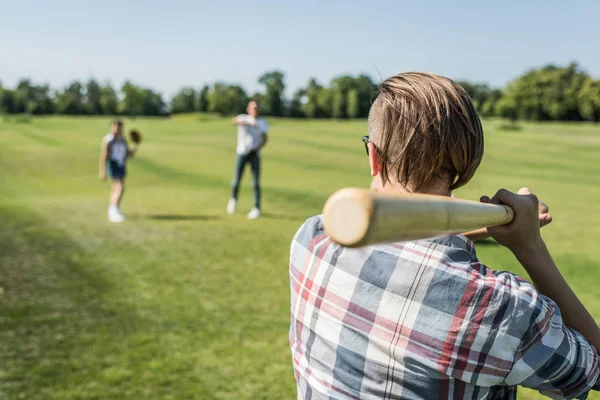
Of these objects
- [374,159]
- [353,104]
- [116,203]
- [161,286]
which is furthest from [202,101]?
[374,159]

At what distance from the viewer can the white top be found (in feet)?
34.4

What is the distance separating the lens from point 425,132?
1.26 metres

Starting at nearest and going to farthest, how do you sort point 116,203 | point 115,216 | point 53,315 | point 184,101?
point 53,315 < point 115,216 < point 116,203 < point 184,101

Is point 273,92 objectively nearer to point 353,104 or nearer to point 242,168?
point 353,104

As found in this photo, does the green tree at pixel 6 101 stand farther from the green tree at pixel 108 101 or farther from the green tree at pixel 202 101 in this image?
the green tree at pixel 202 101

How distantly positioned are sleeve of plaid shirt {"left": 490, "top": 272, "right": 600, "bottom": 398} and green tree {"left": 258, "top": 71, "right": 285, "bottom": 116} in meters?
81.0

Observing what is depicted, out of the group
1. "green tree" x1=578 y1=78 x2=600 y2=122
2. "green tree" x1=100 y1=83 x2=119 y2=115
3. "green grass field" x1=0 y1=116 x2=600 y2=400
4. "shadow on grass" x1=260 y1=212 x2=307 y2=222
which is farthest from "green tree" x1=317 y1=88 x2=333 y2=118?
"shadow on grass" x1=260 y1=212 x2=307 y2=222

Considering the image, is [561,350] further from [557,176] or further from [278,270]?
[557,176]

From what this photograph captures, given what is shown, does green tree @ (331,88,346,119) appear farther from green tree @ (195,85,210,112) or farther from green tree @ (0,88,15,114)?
green tree @ (0,88,15,114)

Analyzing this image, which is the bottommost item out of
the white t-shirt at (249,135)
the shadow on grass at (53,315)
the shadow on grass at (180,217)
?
the shadow on grass at (53,315)

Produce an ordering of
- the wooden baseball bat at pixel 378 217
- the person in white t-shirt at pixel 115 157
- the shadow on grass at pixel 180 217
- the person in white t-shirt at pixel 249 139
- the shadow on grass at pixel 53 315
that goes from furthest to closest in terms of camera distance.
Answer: the person in white t-shirt at pixel 249 139 → the person in white t-shirt at pixel 115 157 → the shadow on grass at pixel 180 217 → the shadow on grass at pixel 53 315 → the wooden baseball bat at pixel 378 217

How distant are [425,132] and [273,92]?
296ft

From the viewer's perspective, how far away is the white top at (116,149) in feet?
34.4

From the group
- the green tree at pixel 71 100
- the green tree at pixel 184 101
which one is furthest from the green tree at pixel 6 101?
the green tree at pixel 184 101
